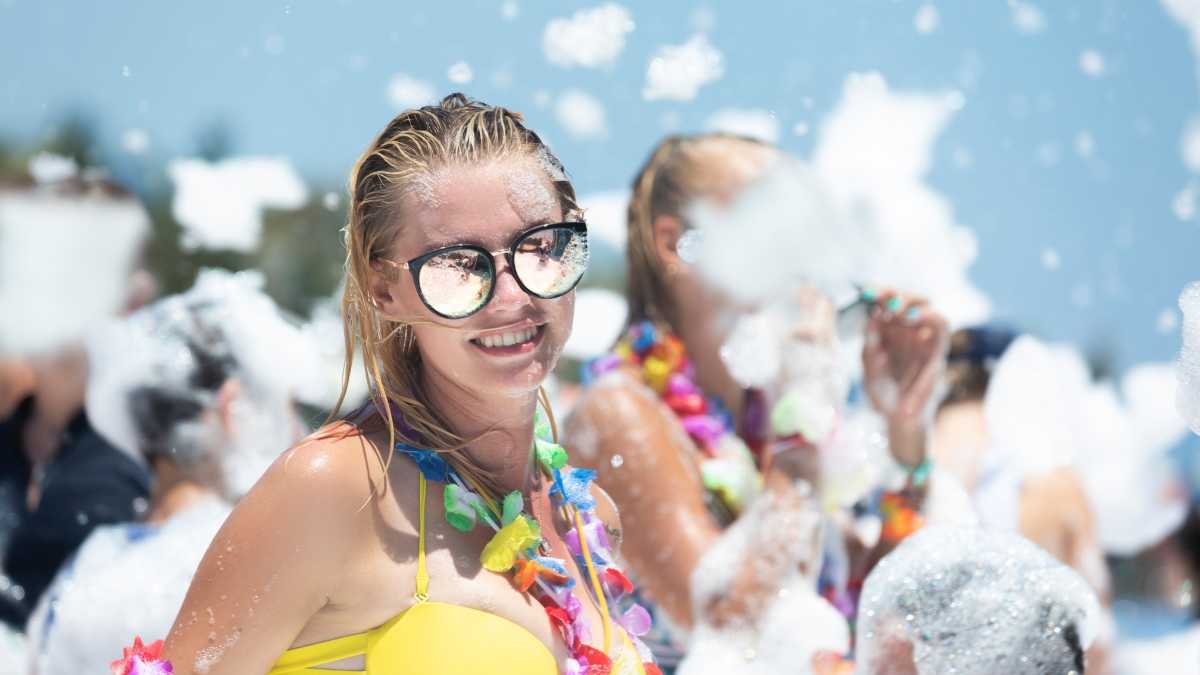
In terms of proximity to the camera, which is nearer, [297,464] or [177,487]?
[297,464]

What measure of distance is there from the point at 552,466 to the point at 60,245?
10.7 feet

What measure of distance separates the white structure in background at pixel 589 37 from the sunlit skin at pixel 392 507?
225 cm

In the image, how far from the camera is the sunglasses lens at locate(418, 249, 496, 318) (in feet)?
4.29

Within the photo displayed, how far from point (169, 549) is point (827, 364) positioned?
1.61 m

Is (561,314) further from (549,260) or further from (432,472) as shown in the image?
(432,472)

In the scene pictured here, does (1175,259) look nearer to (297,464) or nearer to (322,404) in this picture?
(322,404)

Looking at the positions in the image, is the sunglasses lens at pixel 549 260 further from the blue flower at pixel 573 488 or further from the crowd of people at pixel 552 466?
the blue flower at pixel 573 488

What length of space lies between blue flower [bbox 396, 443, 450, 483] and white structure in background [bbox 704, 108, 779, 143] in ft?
8.35

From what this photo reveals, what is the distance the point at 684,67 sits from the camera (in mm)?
3553

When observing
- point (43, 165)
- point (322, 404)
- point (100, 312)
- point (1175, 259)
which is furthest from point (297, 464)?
point (1175, 259)

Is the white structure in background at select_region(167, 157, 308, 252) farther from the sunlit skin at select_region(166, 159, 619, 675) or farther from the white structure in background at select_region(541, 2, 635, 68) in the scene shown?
the sunlit skin at select_region(166, 159, 619, 675)

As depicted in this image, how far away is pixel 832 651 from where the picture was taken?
3057mm

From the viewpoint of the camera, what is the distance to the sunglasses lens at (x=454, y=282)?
4.29ft

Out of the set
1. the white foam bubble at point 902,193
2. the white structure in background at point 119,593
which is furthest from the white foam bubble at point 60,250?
the white foam bubble at point 902,193
